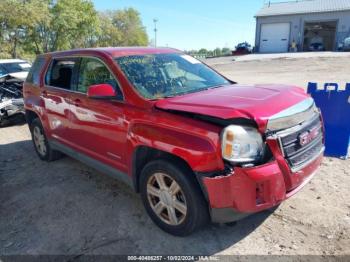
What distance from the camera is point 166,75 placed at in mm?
3779

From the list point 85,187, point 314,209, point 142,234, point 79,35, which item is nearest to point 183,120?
point 142,234

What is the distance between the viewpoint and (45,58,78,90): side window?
444 cm

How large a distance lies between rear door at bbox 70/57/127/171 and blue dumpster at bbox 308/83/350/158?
3186 millimetres

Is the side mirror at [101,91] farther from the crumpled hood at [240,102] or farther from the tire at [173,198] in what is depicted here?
the tire at [173,198]

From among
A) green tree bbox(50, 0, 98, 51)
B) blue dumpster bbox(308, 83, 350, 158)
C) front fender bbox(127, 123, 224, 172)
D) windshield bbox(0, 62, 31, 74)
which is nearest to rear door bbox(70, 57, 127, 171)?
front fender bbox(127, 123, 224, 172)

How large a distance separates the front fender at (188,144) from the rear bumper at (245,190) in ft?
0.40

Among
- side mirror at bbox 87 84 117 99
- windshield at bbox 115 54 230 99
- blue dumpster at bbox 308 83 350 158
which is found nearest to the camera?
side mirror at bbox 87 84 117 99

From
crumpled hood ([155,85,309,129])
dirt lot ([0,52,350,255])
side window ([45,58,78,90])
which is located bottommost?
dirt lot ([0,52,350,255])

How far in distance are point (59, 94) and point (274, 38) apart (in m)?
38.1

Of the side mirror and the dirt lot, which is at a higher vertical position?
the side mirror

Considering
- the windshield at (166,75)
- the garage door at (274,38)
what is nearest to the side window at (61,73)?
the windshield at (166,75)

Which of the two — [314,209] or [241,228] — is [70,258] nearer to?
[241,228]

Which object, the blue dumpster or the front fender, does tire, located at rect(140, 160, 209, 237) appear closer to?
the front fender

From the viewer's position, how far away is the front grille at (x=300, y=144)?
9.01 ft
